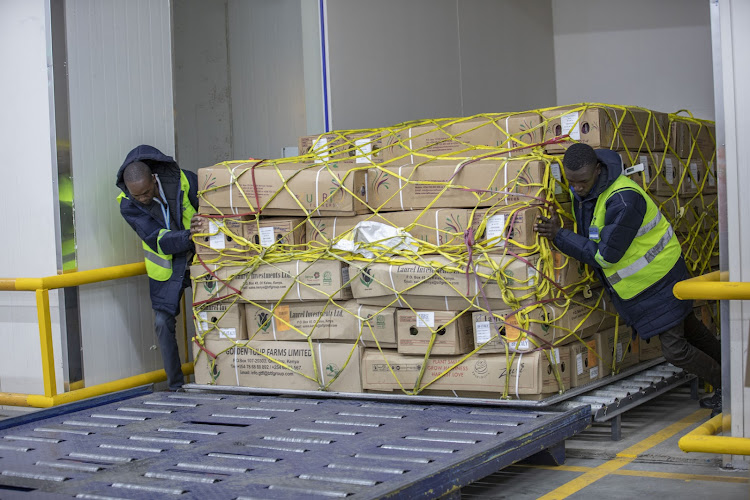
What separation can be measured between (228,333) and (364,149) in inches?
69.0

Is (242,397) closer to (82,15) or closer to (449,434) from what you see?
(449,434)

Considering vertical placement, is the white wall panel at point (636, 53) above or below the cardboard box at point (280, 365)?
above

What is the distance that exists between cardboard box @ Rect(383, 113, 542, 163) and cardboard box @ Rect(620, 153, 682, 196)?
73 cm

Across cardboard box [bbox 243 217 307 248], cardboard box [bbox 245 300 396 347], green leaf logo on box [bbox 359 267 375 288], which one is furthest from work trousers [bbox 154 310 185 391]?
green leaf logo on box [bbox 359 267 375 288]

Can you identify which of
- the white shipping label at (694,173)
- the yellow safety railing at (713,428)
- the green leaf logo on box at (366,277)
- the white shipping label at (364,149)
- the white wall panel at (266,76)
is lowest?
the yellow safety railing at (713,428)

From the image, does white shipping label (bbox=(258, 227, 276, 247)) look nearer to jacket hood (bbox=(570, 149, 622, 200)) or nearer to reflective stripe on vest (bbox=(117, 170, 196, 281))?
reflective stripe on vest (bbox=(117, 170, 196, 281))

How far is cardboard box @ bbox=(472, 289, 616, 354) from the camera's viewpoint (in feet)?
20.1

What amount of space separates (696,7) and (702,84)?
105 centimetres

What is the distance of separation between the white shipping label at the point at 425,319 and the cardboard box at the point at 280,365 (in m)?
0.54

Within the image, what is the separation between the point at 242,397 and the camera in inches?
284

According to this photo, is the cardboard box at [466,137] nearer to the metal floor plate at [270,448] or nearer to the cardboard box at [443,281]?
the cardboard box at [443,281]

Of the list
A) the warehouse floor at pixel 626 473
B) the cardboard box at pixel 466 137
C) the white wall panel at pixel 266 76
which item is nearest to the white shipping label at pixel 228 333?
the cardboard box at pixel 466 137

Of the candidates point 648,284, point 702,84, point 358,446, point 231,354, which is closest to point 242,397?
point 231,354

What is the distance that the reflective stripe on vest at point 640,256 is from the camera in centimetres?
625
